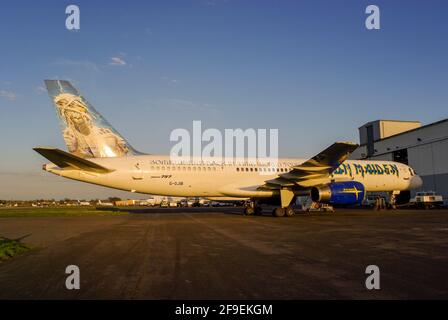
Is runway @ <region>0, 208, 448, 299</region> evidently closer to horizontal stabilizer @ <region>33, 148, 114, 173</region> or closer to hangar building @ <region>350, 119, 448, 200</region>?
horizontal stabilizer @ <region>33, 148, 114, 173</region>

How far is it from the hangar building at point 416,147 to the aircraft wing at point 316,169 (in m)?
24.5

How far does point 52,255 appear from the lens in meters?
8.38

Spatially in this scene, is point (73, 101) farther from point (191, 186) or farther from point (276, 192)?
point (276, 192)

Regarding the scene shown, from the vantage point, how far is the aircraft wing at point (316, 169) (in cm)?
1831

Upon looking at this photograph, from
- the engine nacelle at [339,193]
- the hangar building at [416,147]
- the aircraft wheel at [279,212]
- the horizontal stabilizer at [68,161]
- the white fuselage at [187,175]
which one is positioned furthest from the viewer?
the hangar building at [416,147]

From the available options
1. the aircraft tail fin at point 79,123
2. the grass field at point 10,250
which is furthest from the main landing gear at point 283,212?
the grass field at point 10,250

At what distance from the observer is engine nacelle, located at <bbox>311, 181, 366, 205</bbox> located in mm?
20594

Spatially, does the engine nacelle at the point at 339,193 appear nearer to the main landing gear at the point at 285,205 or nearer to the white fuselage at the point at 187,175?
the main landing gear at the point at 285,205

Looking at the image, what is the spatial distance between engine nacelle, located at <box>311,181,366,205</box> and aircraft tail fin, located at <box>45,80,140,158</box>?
1308 centimetres

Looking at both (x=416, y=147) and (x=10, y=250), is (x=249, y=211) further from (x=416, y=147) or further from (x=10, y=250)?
(x=416, y=147)

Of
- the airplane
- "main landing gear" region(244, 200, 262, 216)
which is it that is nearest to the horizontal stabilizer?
the airplane

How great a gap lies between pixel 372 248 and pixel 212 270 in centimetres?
456

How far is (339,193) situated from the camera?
67.8ft
